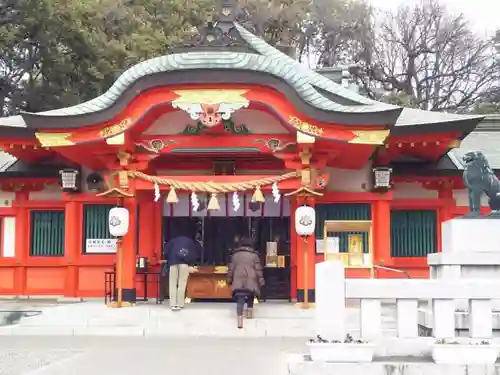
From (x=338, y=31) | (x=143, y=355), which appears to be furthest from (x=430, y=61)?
(x=143, y=355)

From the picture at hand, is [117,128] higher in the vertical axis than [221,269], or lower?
higher

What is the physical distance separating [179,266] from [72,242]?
349 cm

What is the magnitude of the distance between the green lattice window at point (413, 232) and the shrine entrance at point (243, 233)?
2.52 metres

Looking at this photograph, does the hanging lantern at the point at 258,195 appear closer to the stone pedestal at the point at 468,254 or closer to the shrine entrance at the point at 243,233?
the shrine entrance at the point at 243,233

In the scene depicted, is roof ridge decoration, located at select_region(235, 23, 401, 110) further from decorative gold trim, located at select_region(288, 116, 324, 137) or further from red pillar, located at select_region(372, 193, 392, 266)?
red pillar, located at select_region(372, 193, 392, 266)

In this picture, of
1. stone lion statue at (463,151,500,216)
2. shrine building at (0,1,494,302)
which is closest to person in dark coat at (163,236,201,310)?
shrine building at (0,1,494,302)

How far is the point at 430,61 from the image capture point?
3612 centimetres

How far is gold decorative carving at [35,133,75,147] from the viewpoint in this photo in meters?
13.8

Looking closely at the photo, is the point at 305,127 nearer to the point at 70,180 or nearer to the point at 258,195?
the point at 258,195

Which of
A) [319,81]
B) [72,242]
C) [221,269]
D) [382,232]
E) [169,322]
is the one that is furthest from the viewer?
[319,81]

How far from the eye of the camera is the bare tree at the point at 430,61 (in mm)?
35031

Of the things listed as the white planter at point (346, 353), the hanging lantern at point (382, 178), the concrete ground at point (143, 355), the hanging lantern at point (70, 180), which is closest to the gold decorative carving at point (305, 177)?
the hanging lantern at point (382, 178)

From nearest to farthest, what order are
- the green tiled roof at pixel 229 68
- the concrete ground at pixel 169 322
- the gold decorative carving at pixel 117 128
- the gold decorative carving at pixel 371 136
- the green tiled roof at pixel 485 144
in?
1. the concrete ground at pixel 169 322
2. the gold decorative carving at pixel 371 136
3. the green tiled roof at pixel 229 68
4. the gold decorative carving at pixel 117 128
5. the green tiled roof at pixel 485 144

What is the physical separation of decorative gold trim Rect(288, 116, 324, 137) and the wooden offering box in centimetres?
377
